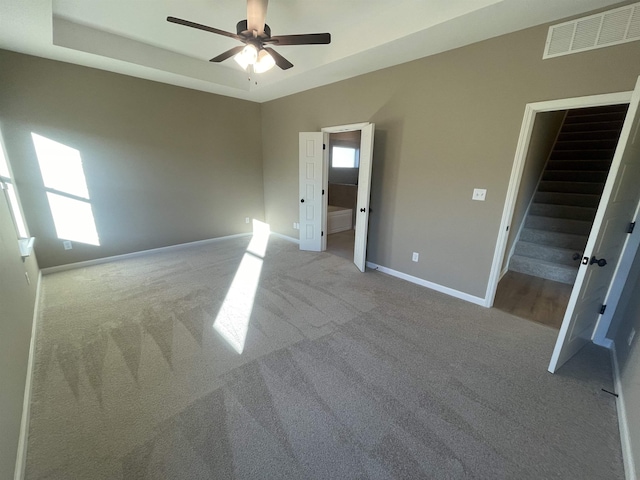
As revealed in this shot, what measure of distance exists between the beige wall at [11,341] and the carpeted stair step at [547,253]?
216 inches

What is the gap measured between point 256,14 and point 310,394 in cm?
293

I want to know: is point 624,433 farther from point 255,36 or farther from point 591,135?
point 591,135

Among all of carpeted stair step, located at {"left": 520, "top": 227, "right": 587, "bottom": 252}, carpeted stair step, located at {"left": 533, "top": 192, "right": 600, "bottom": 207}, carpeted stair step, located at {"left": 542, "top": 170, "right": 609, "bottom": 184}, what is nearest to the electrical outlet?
carpeted stair step, located at {"left": 520, "top": 227, "right": 587, "bottom": 252}

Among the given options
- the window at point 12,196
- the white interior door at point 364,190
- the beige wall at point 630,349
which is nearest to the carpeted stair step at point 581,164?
the beige wall at point 630,349

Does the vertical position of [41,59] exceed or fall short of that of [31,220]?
it exceeds it

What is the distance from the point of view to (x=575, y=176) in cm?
443

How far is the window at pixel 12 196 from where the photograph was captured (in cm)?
288

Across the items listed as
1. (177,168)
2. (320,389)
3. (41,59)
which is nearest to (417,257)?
(320,389)

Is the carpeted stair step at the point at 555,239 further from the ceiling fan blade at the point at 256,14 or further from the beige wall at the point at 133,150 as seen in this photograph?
the beige wall at the point at 133,150

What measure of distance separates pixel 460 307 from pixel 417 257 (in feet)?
2.66

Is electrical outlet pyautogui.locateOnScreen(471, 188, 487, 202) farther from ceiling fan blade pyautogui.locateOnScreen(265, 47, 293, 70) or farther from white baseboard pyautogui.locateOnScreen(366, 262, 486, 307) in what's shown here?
ceiling fan blade pyautogui.locateOnScreen(265, 47, 293, 70)

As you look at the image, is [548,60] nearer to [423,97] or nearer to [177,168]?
[423,97]

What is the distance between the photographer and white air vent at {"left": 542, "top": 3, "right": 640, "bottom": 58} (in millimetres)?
1896

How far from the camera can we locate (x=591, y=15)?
2018 millimetres
